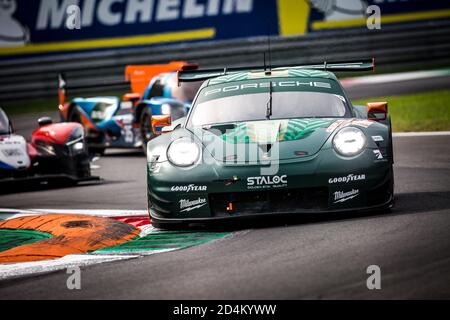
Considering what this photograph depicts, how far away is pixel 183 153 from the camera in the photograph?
297 inches

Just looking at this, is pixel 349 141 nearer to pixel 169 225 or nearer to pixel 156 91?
pixel 169 225

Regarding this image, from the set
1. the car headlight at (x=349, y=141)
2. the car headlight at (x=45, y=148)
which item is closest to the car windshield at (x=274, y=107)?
the car headlight at (x=349, y=141)

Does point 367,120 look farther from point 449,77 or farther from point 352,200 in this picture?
point 449,77

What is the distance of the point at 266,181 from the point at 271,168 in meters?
0.10

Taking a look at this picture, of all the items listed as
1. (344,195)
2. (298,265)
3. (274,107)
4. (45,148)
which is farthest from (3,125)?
(298,265)

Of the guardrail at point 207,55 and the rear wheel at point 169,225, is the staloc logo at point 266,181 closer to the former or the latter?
the rear wheel at point 169,225

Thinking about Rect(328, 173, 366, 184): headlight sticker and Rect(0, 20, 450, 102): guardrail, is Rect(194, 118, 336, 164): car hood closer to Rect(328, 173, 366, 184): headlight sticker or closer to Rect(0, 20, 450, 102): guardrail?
Rect(328, 173, 366, 184): headlight sticker

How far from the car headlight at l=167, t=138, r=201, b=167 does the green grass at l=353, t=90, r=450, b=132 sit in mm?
7655

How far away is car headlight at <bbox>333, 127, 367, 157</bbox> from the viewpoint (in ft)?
24.1

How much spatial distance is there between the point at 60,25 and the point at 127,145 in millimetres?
9426

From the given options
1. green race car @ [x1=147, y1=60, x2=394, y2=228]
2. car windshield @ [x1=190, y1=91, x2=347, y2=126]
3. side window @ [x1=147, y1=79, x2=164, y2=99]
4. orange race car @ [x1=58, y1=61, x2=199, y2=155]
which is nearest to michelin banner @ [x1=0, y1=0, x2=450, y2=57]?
orange race car @ [x1=58, y1=61, x2=199, y2=155]

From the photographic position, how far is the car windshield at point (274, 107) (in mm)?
8164

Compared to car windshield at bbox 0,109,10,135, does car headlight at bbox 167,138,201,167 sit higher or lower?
higher

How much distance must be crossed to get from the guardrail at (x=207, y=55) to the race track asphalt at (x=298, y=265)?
1677 cm
